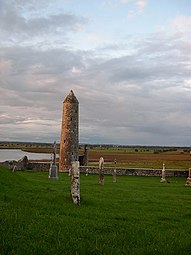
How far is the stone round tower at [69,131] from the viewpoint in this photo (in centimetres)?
3631

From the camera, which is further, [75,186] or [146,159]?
[146,159]

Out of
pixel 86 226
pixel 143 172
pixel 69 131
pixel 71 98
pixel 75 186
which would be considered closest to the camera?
pixel 86 226

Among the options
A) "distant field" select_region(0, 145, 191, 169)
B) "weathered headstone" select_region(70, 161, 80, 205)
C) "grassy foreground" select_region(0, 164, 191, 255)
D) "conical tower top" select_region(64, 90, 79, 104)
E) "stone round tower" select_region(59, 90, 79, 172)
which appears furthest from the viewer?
"distant field" select_region(0, 145, 191, 169)

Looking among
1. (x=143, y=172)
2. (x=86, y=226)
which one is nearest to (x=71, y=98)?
(x=143, y=172)

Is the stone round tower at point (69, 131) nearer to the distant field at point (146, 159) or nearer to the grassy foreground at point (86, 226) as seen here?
the distant field at point (146, 159)

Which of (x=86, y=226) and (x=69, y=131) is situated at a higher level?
(x=69, y=131)

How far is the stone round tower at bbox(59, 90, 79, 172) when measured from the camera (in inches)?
1430

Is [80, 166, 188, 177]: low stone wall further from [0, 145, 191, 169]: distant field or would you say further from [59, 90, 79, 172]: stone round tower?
[0, 145, 191, 169]: distant field

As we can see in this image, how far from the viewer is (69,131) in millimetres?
36312

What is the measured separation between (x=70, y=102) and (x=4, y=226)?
28.7 meters

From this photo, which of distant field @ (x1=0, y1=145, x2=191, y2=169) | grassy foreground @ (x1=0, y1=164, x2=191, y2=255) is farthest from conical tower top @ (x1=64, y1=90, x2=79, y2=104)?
grassy foreground @ (x1=0, y1=164, x2=191, y2=255)

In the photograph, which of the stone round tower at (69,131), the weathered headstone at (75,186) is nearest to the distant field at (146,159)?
the stone round tower at (69,131)

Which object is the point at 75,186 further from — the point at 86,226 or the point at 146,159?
the point at 146,159

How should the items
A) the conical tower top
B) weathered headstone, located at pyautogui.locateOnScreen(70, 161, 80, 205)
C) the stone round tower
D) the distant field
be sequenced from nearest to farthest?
weathered headstone, located at pyautogui.locateOnScreen(70, 161, 80, 205) < the stone round tower < the conical tower top < the distant field
